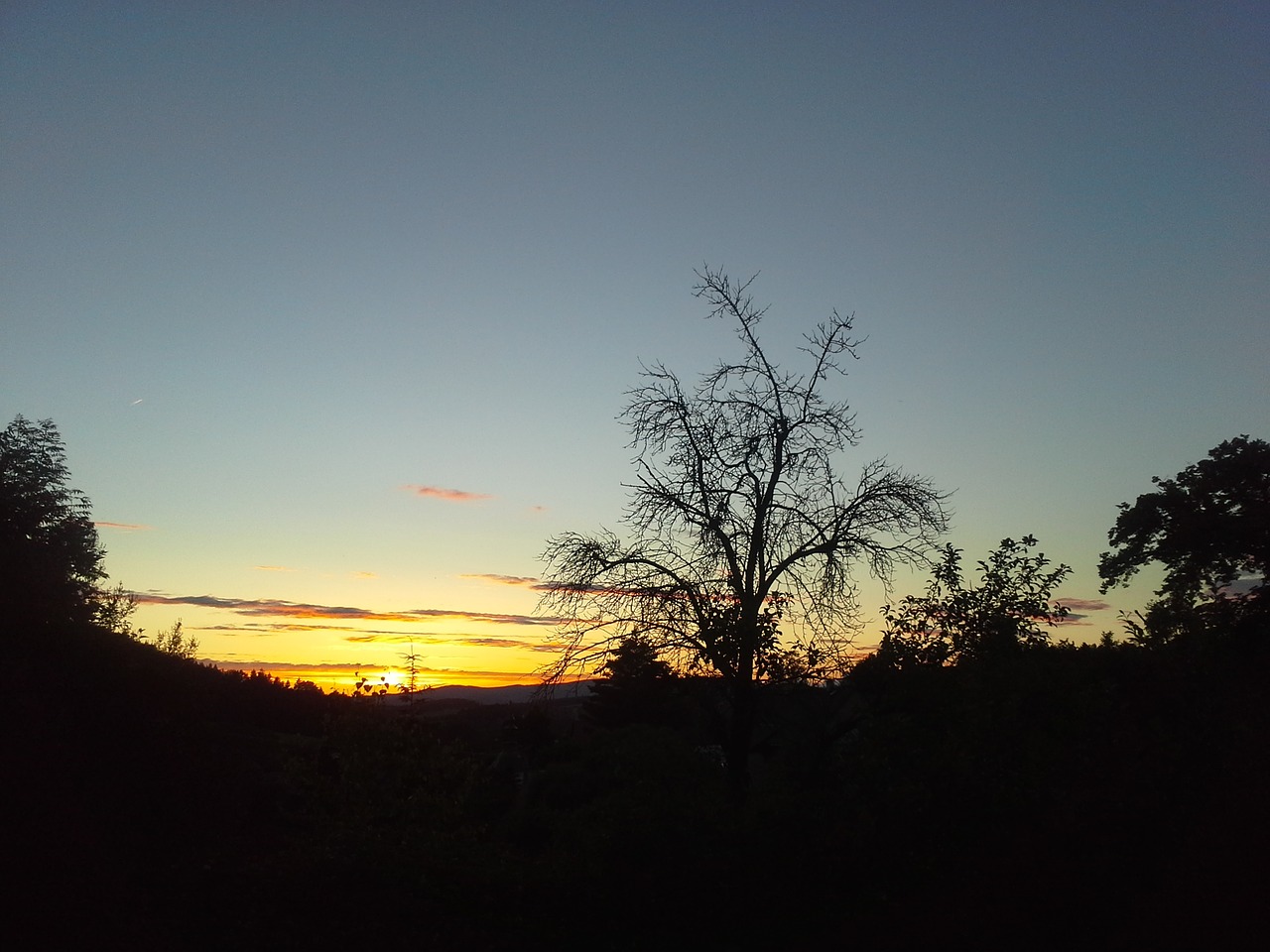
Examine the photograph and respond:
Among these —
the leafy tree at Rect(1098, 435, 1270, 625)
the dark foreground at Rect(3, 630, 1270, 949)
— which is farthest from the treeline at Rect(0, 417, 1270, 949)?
the leafy tree at Rect(1098, 435, 1270, 625)

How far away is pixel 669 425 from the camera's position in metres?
18.0

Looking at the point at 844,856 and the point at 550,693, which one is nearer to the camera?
the point at 844,856

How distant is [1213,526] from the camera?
1129 inches

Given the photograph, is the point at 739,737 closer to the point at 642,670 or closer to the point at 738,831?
the point at 642,670

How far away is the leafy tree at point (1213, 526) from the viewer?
28.3 m

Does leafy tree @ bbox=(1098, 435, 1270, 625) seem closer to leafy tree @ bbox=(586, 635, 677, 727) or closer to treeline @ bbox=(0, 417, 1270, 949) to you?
treeline @ bbox=(0, 417, 1270, 949)

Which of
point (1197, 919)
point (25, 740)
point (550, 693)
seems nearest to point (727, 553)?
point (550, 693)

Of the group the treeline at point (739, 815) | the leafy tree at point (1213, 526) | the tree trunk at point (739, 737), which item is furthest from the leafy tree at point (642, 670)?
the leafy tree at point (1213, 526)

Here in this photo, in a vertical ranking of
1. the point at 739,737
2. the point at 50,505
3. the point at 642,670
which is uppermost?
the point at 50,505

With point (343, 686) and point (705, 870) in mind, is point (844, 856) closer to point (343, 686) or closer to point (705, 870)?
point (705, 870)

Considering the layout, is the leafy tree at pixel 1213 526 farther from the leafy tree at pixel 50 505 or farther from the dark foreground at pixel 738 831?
the leafy tree at pixel 50 505

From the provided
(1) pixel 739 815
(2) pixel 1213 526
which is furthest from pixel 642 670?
(2) pixel 1213 526

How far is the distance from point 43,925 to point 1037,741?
42.3 ft

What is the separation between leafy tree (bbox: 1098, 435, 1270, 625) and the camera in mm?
28344
